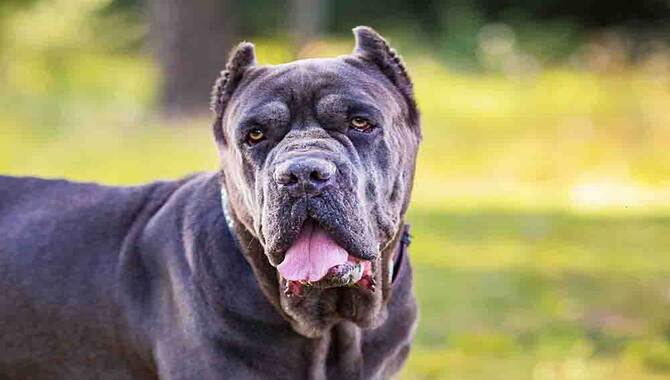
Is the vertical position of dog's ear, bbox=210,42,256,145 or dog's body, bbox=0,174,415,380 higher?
dog's ear, bbox=210,42,256,145

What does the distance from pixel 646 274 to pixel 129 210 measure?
441cm

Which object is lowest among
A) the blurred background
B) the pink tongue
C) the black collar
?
the blurred background

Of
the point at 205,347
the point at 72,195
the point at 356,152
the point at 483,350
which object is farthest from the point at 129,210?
the point at 483,350

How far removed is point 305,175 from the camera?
3.73 meters

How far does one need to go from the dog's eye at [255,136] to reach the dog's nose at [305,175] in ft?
1.02

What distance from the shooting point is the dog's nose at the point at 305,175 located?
3.73 meters

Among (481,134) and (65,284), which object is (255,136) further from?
(481,134)

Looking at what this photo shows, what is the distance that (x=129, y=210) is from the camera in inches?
185

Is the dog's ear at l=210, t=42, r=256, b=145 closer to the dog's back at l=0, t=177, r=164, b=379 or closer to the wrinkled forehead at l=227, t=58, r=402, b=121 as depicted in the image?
the wrinkled forehead at l=227, t=58, r=402, b=121

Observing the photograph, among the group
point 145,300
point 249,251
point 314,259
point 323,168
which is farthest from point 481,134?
point 323,168

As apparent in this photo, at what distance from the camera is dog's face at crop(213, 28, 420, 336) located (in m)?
3.81

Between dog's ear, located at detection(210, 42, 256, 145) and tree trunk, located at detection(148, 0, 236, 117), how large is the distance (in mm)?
10825

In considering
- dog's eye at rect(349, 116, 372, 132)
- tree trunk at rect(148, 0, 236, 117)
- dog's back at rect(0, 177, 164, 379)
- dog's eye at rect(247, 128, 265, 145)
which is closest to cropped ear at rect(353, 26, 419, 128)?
dog's eye at rect(349, 116, 372, 132)

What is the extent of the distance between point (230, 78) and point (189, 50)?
1098 cm
